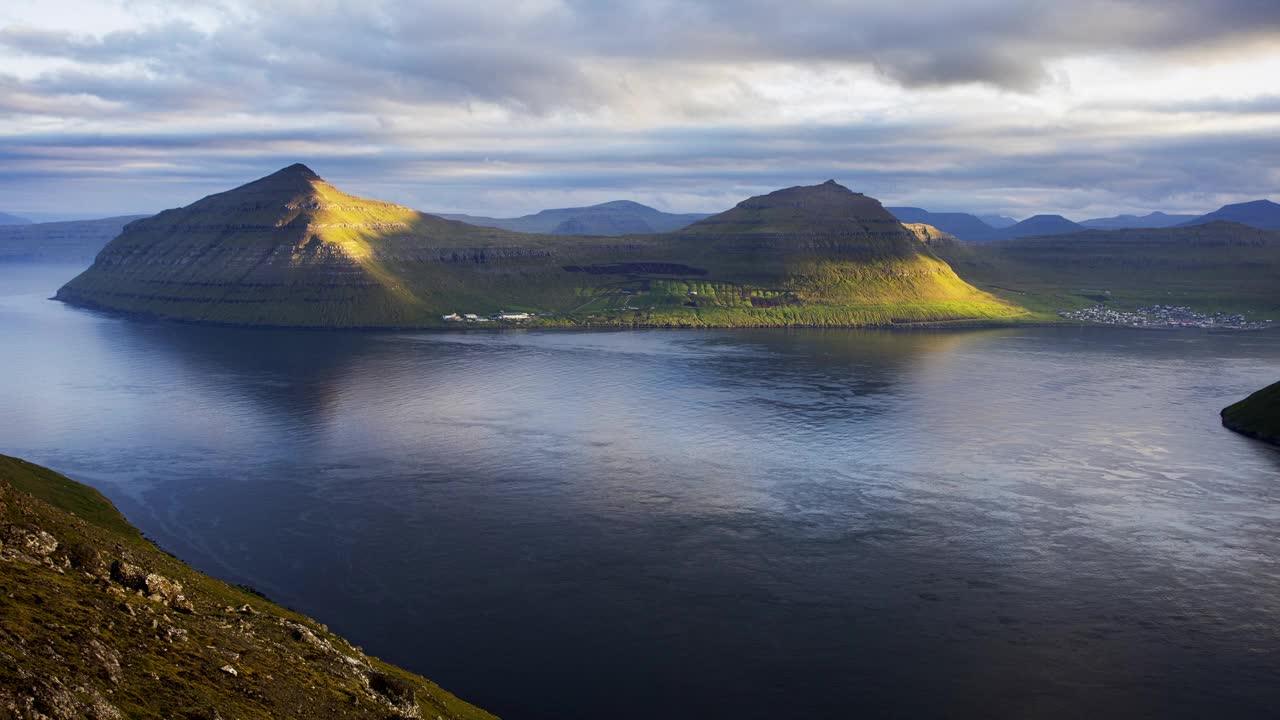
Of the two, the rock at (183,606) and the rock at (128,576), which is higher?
the rock at (128,576)

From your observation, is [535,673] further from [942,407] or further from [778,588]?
[942,407]

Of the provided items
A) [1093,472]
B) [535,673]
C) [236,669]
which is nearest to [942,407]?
[1093,472]

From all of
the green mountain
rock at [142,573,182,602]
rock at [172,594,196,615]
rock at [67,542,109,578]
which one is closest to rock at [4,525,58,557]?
rock at [67,542,109,578]

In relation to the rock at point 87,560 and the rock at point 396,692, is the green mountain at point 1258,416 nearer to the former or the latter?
the rock at point 396,692

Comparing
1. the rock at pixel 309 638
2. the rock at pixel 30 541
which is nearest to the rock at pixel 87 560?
the rock at pixel 30 541

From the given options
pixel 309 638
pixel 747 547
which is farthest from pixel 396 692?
pixel 747 547

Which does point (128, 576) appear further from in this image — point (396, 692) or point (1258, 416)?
point (1258, 416)
